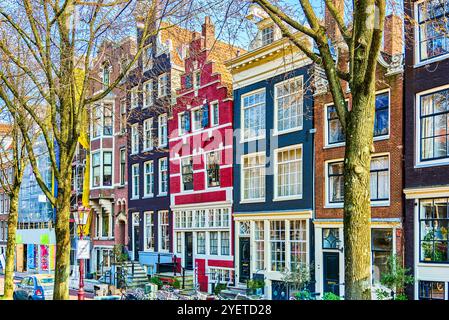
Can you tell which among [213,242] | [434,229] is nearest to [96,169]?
[213,242]

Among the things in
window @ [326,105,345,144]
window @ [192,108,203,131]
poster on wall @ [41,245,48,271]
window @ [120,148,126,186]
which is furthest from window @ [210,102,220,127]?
poster on wall @ [41,245,48,271]

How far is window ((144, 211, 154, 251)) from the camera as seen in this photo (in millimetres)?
28203

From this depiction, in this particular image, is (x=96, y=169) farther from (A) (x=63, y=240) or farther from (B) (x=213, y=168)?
(A) (x=63, y=240)

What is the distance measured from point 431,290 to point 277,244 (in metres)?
7.22

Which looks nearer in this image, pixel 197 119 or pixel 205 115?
pixel 205 115

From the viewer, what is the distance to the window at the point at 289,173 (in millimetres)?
20438

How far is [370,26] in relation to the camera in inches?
247

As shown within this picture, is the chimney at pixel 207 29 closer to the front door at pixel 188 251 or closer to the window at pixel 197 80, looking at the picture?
the window at pixel 197 80

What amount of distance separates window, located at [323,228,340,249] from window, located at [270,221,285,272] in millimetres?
2377

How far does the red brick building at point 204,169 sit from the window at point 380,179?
8.23 metres

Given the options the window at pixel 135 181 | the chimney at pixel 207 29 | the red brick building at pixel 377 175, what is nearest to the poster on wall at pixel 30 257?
the window at pixel 135 181

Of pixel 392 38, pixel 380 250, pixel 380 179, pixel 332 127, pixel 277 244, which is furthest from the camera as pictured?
pixel 277 244

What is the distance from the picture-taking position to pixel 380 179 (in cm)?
1697
